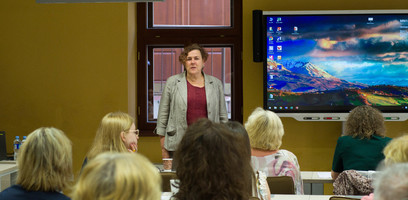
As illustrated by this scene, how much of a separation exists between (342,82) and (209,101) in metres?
1.59

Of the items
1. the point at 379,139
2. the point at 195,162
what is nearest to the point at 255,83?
the point at 379,139

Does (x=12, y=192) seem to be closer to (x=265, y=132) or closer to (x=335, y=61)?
(x=265, y=132)

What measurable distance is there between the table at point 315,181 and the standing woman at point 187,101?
3.87 ft

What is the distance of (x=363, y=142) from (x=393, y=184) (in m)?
2.70

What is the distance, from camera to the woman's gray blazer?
17.2 feet

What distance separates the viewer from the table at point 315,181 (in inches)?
167

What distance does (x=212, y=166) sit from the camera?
1.93 metres

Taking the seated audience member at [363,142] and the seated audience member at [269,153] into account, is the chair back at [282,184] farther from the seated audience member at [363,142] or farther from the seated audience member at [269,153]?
the seated audience member at [363,142]

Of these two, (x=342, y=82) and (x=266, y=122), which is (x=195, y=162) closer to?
(x=266, y=122)

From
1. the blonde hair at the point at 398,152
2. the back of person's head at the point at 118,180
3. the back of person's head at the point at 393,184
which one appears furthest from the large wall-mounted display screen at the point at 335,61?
the back of person's head at the point at 118,180

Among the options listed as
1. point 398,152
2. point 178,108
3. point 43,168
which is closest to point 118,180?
point 43,168

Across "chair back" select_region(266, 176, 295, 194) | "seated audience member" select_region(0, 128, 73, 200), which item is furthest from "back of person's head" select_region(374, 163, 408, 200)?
"chair back" select_region(266, 176, 295, 194)

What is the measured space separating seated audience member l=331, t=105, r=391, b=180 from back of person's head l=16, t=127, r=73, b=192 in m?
2.38

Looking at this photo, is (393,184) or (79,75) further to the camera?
(79,75)
